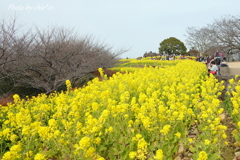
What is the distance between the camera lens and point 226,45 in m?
29.2

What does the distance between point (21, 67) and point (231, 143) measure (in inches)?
309

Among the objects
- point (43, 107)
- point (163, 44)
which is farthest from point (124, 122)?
point (163, 44)

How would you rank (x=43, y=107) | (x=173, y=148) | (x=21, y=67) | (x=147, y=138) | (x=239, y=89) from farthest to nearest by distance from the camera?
(x=21, y=67), (x=239, y=89), (x=43, y=107), (x=147, y=138), (x=173, y=148)

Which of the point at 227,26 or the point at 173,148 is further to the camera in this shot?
the point at 227,26

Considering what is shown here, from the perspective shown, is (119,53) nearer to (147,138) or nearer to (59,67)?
(59,67)

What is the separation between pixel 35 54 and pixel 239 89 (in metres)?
7.45

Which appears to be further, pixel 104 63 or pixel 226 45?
pixel 226 45

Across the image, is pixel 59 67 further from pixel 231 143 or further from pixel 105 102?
pixel 231 143

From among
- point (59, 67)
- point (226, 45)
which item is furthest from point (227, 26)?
point (59, 67)

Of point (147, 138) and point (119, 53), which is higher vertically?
point (119, 53)

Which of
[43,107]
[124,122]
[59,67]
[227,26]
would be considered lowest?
[124,122]

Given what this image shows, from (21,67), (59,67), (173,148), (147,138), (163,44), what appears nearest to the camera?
→ (173,148)

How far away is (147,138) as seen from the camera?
3.22m

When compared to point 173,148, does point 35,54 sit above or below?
above
